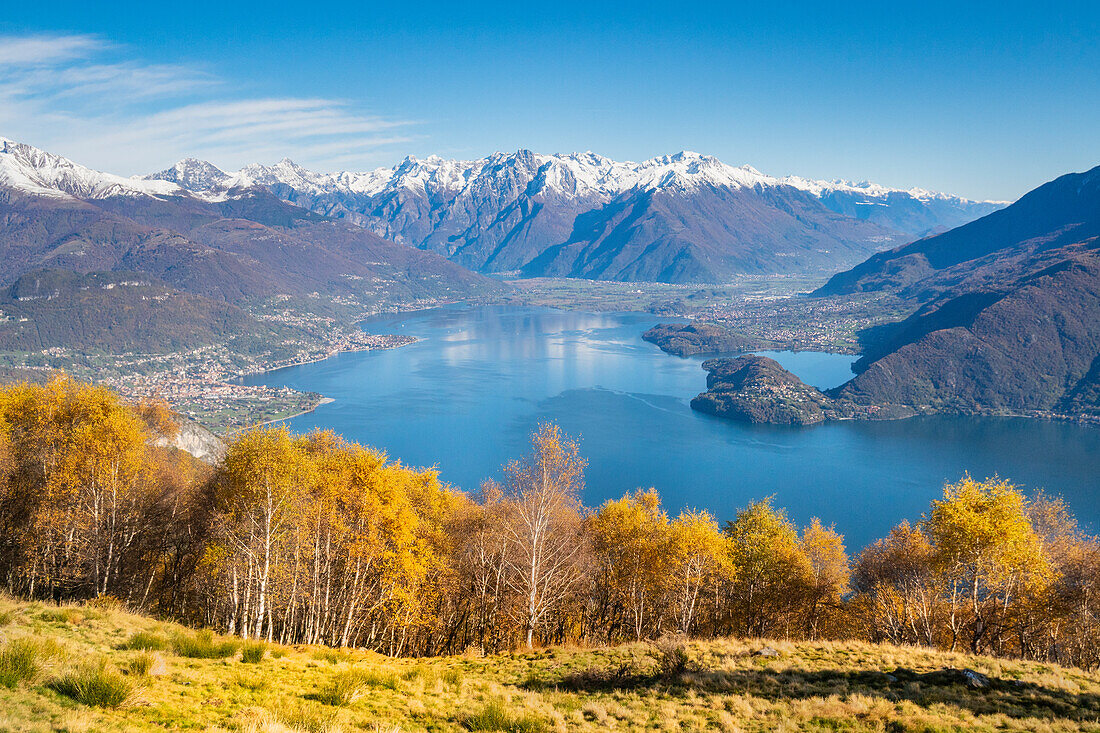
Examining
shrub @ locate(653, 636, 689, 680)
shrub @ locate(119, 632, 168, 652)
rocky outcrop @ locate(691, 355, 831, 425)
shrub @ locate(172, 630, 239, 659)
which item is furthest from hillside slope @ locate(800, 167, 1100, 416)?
shrub @ locate(119, 632, 168, 652)

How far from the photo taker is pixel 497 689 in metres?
12.5

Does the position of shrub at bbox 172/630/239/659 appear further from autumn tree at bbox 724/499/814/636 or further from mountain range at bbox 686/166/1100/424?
mountain range at bbox 686/166/1100/424

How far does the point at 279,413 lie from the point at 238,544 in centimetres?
11455

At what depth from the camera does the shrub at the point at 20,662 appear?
7887 mm

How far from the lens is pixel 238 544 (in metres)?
17.8

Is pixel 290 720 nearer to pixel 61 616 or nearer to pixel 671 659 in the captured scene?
pixel 61 616

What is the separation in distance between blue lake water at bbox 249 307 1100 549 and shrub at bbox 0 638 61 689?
7716 centimetres

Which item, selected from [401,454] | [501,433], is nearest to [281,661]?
[401,454]

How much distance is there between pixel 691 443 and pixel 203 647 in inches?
4195

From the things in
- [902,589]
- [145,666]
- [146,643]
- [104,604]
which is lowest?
[902,589]

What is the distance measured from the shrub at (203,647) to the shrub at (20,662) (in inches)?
118

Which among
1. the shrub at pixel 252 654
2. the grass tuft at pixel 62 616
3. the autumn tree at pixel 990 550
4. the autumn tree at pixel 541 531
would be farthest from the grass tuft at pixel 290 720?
the autumn tree at pixel 990 550

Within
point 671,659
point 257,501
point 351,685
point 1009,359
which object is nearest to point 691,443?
point 1009,359

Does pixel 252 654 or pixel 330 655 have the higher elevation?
pixel 252 654
